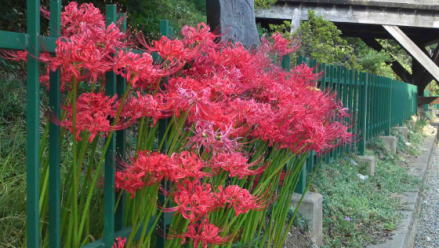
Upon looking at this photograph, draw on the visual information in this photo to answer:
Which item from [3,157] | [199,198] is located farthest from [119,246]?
[3,157]

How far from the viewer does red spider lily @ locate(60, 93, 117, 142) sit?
1727 mm

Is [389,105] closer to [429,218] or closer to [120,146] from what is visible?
[429,218]

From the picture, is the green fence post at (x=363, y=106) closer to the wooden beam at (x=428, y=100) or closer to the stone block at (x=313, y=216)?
the stone block at (x=313, y=216)

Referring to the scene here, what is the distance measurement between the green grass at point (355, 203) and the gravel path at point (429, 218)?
1.04 feet

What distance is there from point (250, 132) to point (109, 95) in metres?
0.88

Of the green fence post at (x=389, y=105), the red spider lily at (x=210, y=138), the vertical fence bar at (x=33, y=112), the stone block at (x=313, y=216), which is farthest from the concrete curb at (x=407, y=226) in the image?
the green fence post at (x=389, y=105)

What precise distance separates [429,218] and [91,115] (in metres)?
5.28

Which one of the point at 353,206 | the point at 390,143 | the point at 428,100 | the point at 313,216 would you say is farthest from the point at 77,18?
the point at 428,100

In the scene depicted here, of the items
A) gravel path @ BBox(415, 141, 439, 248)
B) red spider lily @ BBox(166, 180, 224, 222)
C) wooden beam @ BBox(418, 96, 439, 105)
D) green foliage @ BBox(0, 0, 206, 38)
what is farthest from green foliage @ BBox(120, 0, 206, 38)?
wooden beam @ BBox(418, 96, 439, 105)

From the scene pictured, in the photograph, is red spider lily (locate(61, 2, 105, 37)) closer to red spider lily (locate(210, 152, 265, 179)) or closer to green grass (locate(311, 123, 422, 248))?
red spider lily (locate(210, 152, 265, 179))

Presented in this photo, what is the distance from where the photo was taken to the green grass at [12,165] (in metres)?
2.43

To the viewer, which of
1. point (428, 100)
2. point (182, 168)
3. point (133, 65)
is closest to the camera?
point (133, 65)

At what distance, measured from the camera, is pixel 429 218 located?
20.7 ft

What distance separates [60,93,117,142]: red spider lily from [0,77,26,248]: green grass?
608 millimetres
